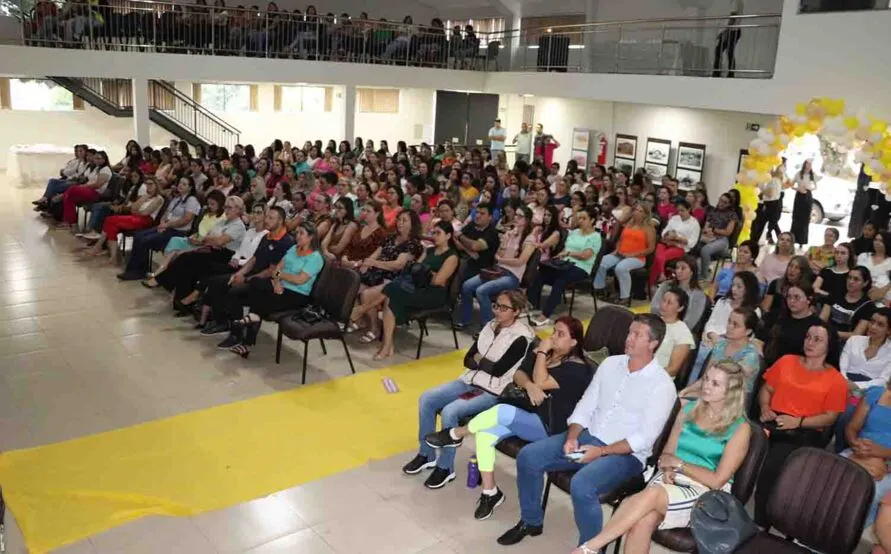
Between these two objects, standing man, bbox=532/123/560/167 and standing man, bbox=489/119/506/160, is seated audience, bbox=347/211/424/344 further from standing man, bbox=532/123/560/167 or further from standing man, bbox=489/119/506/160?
standing man, bbox=532/123/560/167

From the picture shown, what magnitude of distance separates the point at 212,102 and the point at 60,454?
679 inches

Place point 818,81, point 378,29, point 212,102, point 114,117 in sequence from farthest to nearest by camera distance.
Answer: point 212,102 < point 114,117 < point 378,29 < point 818,81

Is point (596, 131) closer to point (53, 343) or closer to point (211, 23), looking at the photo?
point (211, 23)

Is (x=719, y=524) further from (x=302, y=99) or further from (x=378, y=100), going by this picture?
(x=378, y=100)

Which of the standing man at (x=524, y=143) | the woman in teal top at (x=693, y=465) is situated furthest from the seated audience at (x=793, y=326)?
the standing man at (x=524, y=143)

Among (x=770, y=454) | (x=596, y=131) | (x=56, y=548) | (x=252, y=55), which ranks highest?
(x=252, y=55)

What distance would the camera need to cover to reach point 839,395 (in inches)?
190

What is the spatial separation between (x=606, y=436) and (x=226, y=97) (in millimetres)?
19091

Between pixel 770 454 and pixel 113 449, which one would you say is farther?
pixel 113 449

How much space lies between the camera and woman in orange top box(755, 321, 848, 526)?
4.81 meters

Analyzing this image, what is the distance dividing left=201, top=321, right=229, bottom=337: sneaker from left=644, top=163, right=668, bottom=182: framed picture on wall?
36.9 ft

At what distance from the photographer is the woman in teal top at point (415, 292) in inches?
289

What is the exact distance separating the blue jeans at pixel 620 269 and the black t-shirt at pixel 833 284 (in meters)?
2.28

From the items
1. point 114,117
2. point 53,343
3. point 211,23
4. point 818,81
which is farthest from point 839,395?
point 114,117
